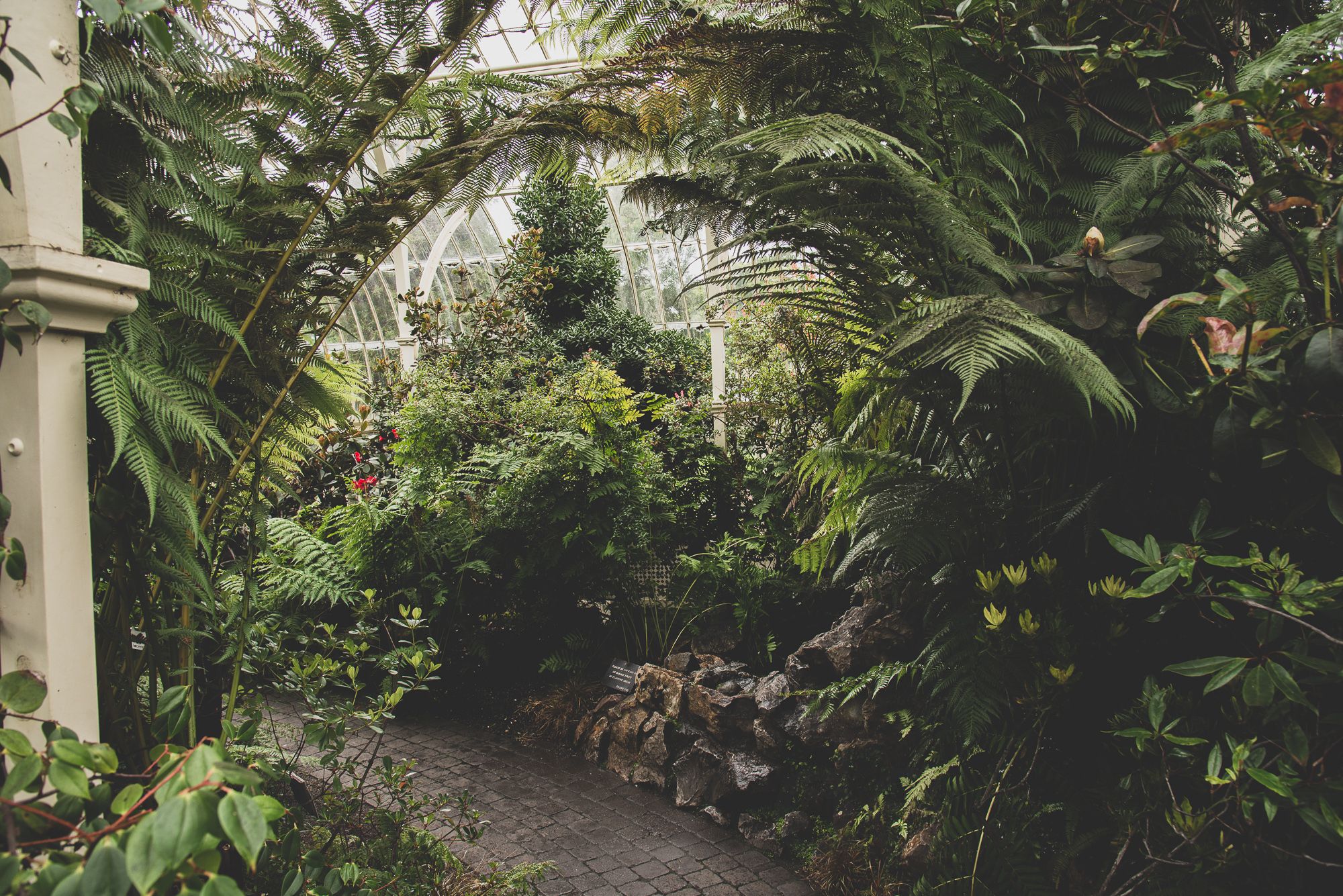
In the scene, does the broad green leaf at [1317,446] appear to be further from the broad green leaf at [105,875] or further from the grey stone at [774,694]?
the grey stone at [774,694]

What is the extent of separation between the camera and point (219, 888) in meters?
0.72

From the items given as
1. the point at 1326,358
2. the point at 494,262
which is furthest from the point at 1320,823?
the point at 494,262

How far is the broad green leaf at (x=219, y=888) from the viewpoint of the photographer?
714 mm

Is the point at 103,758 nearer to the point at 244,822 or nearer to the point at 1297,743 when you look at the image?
the point at 244,822

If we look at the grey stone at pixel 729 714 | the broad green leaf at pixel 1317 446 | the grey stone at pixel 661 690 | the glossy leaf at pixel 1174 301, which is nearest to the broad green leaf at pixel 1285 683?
the broad green leaf at pixel 1317 446

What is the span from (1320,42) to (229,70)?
225 cm

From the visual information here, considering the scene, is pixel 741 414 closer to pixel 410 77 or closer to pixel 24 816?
pixel 410 77

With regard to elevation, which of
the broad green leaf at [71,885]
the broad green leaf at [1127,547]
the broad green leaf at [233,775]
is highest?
the broad green leaf at [1127,547]

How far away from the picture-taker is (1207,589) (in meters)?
1.42

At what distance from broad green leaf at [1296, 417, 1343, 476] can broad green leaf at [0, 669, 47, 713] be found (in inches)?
71.6

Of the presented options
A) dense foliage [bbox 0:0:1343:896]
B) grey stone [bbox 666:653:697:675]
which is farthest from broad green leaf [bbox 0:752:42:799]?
grey stone [bbox 666:653:697:675]

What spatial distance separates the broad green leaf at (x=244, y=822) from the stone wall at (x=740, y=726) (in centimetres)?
215

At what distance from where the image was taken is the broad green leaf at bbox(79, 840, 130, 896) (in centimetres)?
→ 71

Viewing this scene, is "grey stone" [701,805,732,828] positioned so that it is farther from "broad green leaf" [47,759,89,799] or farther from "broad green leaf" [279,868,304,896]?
"broad green leaf" [47,759,89,799]
